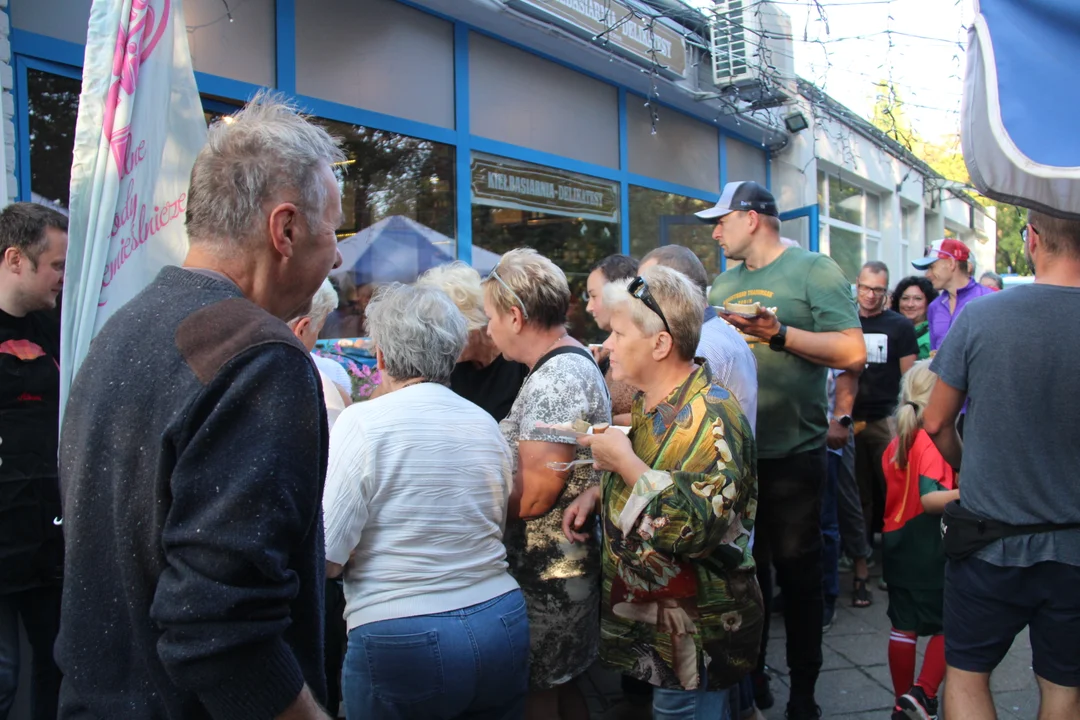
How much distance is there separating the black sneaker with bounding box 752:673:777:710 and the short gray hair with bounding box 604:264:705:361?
1.85 m

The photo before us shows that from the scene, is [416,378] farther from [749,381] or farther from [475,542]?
[749,381]

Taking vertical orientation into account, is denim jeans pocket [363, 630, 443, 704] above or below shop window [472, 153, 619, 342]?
below

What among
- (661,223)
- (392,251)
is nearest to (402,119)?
(392,251)

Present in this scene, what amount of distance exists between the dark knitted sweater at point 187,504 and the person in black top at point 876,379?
4895mm

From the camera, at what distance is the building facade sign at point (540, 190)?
609 cm

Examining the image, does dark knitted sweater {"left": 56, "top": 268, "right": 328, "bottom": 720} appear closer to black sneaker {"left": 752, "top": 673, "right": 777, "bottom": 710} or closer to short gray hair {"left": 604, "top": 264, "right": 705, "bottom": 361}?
short gray hair {"left": 604, "top": 264, "right": 705, "bottom": 361}

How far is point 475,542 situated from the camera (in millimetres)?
2102

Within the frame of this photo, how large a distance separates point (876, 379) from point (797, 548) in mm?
→ 2615

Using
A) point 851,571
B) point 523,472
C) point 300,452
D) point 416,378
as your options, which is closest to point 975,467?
point 523,472

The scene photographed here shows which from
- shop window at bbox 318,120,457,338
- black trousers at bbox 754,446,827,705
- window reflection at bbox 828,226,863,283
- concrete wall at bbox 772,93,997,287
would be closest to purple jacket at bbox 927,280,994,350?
concrete wall at bbox 772,93,997,287

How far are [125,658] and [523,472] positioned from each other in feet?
4.61

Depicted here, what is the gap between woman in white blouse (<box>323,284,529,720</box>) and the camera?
1.96 m

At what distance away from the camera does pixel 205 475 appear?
1.04 metres

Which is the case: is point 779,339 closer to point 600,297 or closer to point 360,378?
point 600,297
